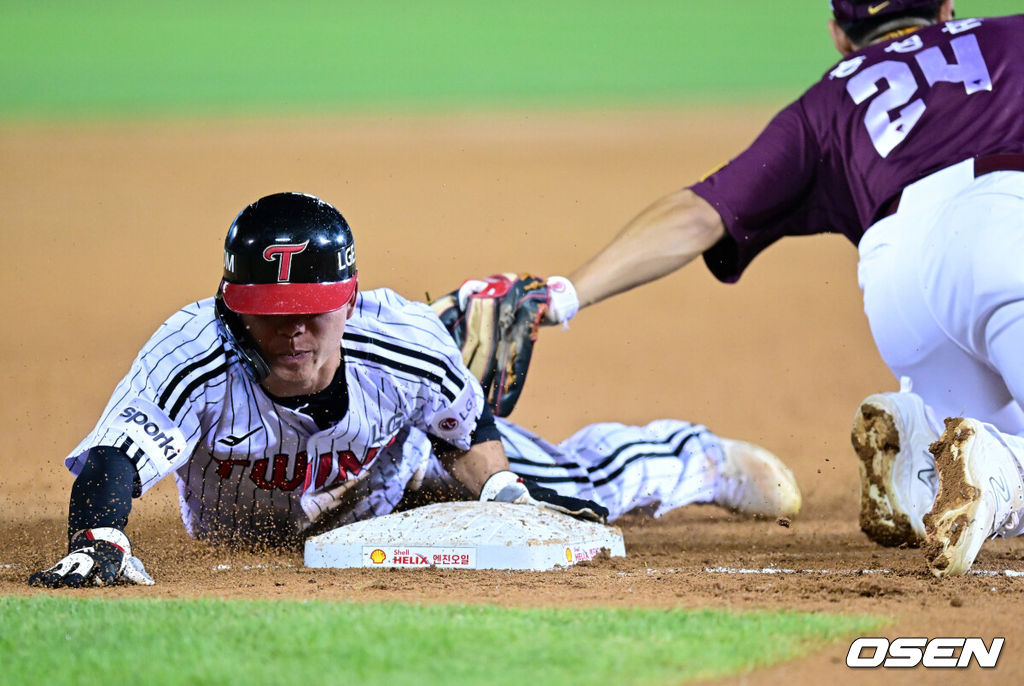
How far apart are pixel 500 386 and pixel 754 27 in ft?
69.5

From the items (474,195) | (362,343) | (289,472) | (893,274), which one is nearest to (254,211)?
(362,343)

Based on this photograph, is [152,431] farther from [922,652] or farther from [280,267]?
[922,652]

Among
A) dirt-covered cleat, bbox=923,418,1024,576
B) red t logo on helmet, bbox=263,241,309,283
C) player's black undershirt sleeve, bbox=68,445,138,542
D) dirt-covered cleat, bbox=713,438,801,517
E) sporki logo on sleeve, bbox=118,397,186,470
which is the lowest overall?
dirt-covered cleat, bbox=713,438,801,517

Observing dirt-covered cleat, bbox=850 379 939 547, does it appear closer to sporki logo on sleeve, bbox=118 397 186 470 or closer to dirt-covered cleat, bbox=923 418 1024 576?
dirt-covered cleat, bbox=923 418 1024 576

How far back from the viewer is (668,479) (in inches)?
195

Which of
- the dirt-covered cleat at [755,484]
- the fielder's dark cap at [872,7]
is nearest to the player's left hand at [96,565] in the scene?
the dirt-covered cleat at [755,484]

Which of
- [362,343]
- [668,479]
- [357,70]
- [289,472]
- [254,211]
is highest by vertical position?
[357,70]

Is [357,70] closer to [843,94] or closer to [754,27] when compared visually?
[754,27]

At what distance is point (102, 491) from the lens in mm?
3320

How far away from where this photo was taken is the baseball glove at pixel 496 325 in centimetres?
469

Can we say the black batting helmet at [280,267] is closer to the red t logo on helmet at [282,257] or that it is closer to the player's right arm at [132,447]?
the red t logo on helmet at [282,257]

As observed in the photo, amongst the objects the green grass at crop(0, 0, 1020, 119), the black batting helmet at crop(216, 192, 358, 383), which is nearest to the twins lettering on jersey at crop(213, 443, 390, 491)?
the black batting helmet at crop(216, 192, 358, 383)

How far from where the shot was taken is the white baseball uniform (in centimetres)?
352

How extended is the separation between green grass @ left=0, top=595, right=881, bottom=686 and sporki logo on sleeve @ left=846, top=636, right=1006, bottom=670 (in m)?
0.08
